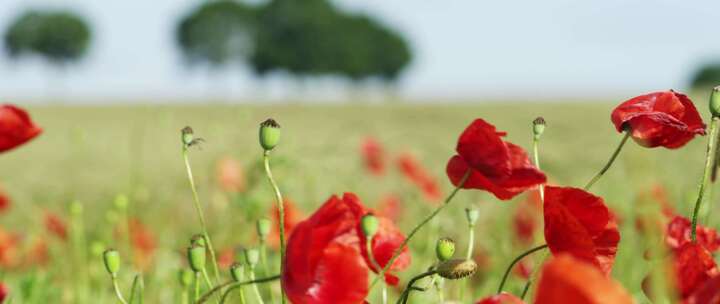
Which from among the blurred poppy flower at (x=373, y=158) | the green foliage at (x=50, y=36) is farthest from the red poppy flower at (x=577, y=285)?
the green foliage at (x=50, y=36)

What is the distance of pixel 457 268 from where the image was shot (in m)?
0.67

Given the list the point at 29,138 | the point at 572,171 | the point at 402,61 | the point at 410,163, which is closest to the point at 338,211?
the point at 29,138

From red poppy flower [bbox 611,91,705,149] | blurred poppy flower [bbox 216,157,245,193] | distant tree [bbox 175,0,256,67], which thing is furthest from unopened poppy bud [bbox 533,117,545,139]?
distant tree [bbox 175,0,256,67]

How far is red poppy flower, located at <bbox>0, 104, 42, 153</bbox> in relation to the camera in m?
0.96

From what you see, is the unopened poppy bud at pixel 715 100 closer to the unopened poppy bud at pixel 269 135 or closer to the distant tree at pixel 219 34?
the unopened poppy bud at pixel 269 135

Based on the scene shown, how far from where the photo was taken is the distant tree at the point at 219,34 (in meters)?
38.0

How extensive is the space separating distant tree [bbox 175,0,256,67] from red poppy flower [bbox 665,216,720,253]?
1470 inches

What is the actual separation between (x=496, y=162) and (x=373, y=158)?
230cm

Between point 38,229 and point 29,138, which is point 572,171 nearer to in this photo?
point 38,229

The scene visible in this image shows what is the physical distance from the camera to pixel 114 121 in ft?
49.8

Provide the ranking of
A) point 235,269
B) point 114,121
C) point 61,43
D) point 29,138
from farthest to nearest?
point 61,43, point 114,121, point 29,138, point 235,269

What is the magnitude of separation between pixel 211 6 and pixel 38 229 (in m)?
37.4

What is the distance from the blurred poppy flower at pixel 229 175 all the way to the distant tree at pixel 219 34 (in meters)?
35.5

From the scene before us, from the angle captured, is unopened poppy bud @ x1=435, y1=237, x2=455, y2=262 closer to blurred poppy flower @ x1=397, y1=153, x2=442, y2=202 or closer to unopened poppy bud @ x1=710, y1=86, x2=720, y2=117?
unopened poppy bud @ x1=710, y1=86, x2=720, y2=117
